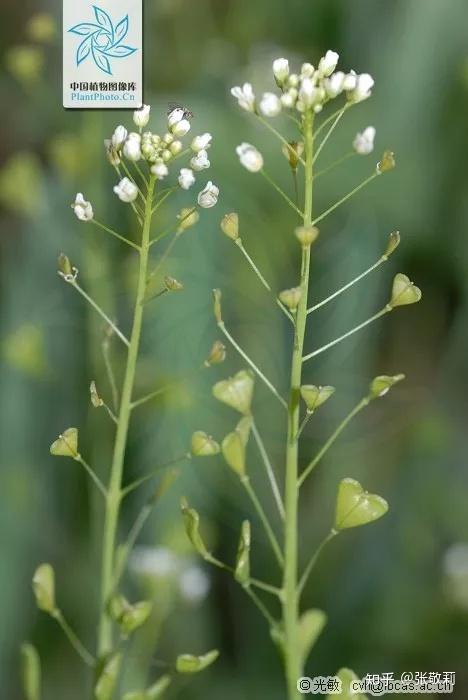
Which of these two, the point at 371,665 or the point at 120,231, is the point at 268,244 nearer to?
the point at 120,231

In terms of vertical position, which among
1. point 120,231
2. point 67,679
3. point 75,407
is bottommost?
point 67,679

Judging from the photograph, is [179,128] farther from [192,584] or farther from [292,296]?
[192,584]

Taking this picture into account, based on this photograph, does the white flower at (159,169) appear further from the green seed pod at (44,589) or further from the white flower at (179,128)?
the green seed pod at (44,589)

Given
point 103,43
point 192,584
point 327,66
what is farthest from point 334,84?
point 192,584

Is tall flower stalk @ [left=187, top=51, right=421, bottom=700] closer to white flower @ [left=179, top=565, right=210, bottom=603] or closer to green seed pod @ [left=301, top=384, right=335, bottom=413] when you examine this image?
green seed pod @ [left=301, top=384, right=335, bottom=413]

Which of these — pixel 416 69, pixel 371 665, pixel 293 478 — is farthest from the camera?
pixel 416 69

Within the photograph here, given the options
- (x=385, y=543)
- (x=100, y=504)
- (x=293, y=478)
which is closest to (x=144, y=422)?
(x=100, y=504)
